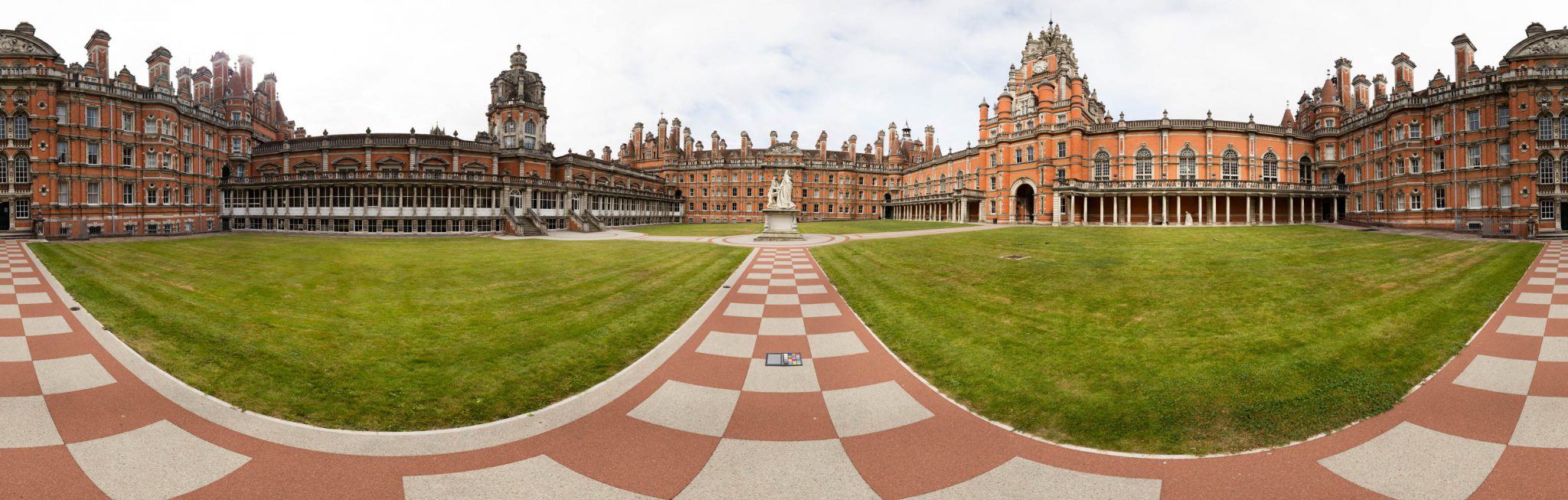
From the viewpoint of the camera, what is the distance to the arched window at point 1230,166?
193 ft

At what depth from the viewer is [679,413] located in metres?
6.49

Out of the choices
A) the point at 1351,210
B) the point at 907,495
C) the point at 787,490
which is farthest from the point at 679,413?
the point at 1351,210

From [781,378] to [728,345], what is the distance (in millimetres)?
2038

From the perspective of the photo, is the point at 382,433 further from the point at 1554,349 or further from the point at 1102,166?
the point at 1102,166

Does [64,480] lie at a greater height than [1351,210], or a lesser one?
lesser

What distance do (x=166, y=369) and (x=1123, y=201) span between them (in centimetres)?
7069

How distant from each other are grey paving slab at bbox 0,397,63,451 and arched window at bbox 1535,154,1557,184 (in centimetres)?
6670

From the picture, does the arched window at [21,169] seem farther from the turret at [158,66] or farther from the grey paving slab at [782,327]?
the grey paving slab at [782,327]

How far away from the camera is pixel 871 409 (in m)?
6.66

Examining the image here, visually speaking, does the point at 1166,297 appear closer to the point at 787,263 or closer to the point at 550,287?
the point at 787,263

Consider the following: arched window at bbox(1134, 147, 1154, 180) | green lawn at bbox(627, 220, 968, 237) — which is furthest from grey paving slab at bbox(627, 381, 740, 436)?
arched window at bbox(1134, 147, 1154, 180)

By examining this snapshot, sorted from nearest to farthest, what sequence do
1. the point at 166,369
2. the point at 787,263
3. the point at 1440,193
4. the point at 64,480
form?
the point at 64,480 → the point at 166,369 → the point at 787,263 → the point at 1440,193

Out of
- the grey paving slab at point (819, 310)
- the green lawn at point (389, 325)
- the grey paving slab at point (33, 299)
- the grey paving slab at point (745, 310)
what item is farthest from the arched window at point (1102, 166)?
the grey paving slab at point (33, 299)

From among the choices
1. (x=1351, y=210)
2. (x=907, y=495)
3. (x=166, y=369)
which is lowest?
(x=907, y=495)
